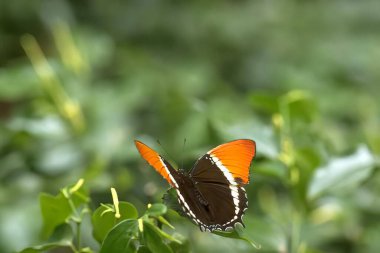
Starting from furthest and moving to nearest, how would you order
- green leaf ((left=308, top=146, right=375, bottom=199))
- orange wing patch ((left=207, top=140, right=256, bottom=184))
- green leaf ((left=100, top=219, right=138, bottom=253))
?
green leaf ((left=308, top=146, right=375, bottom=199)) < orange wing patch ((left=207, top=140, right=256, bottom=184)) < green leaf ((left=100, top=219, right=138, bottom=253))

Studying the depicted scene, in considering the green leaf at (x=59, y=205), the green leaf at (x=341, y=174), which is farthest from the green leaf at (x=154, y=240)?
the green leaf at (x=341, y=174)

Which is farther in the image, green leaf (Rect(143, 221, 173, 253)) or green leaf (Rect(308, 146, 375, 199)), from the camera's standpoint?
green leaf (Rect(308, 146, 375, 199))

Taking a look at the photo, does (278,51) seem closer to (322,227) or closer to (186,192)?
(322,227)

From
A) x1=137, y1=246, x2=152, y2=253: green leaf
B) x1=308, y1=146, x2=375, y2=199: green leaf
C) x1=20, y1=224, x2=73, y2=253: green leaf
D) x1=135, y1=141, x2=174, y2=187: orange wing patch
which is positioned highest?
x1=135, y1=141, x2=174, y2=187: orange wing patch

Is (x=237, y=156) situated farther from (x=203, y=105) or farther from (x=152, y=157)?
(x=203, y=105)

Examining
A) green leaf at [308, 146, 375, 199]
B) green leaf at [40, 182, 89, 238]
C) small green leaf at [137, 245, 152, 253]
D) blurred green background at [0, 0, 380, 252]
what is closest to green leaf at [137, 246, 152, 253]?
small green leaf at [137, 245, 152, 253]

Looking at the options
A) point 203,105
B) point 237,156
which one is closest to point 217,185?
point 237,156

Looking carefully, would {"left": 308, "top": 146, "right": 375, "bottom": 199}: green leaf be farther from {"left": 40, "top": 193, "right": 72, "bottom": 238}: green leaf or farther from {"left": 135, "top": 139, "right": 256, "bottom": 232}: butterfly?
{"left": 40, "top": 193, "right": 72, "bottom": 238}: green leaf

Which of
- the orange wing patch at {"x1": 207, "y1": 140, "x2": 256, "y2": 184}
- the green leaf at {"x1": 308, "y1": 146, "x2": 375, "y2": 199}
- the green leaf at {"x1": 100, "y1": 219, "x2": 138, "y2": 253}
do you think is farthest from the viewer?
the green leaf at {"x1": 308, "y1": 146, "x2": 375, "y2": 199}
